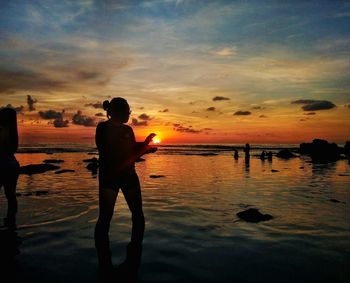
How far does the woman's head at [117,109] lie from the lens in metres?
5.70

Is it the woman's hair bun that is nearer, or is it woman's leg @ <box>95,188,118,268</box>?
woman's leg @ <box>95,188,118,268</box>

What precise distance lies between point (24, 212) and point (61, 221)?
5.89 ft

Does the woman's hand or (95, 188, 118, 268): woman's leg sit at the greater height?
the woman's hand

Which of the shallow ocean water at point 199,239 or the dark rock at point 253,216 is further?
the dark rock at point 253,216

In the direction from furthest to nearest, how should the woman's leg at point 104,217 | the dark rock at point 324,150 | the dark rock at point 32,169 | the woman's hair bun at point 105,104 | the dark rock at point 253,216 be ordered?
1. the dark rock at point 324,150
2. the dark rock at point 32,169
3. the dark rock at point 253,216
4. the woman's hair bun at point 105,104
5. the woman's leg at point 104,217

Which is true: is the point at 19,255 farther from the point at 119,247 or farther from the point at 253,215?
the point at 253,215

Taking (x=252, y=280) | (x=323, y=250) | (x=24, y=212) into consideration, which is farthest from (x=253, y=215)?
(x=24, y=212)

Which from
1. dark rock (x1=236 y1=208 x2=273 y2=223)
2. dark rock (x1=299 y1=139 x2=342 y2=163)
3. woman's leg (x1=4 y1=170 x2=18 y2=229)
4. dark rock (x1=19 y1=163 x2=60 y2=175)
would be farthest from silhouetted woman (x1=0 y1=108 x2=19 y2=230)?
dark rock (x1=299 y1=139 x2=342 y2=163)

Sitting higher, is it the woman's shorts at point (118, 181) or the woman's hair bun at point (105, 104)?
the woman's hair bun at point (105, 104)

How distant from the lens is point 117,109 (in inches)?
225

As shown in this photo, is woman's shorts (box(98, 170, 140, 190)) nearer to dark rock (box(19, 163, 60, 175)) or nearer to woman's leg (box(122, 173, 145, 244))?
woman's leg (box(122, 173, 145, 244))

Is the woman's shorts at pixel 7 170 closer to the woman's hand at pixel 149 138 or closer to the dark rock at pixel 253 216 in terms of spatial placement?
the woman's hand at pixel 149 138

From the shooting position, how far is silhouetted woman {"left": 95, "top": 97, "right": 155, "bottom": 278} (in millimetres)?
5457

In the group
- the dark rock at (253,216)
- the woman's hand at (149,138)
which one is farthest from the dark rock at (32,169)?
the woman's hand at (149,138)
